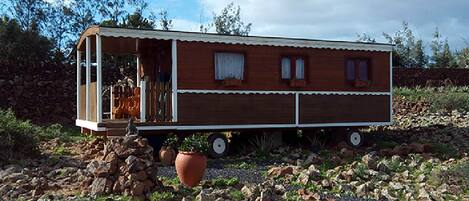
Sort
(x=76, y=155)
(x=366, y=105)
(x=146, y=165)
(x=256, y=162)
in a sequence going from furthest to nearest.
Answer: (x=366, y=105) < (x=76, y=155) < (x=256, y=162) < (x=146, y=165)

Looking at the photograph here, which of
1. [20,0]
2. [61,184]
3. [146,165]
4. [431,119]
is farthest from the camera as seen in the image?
[20,0]

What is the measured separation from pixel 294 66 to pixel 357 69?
193 cm

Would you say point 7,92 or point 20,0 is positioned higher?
point 20,0

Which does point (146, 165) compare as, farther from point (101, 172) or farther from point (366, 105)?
point (366, 105)

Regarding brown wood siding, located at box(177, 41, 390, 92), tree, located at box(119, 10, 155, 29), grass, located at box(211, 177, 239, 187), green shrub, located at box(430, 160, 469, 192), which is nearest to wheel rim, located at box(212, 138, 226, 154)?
brown wood siding, located at box(177, 41, 390, 92)

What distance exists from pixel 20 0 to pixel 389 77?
680 inches

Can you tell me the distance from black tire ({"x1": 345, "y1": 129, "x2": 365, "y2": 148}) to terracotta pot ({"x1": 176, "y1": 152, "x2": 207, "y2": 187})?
6818mm

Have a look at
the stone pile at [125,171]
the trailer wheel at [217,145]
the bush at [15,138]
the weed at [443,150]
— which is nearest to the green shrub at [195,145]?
the trailer wheel at [217,145]

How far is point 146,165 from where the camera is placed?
8039 mm

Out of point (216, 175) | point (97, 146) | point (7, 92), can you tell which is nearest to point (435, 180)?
point (216, 175)

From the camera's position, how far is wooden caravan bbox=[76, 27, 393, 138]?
12.5m

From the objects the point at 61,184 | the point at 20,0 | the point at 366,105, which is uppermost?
the point at 20,0

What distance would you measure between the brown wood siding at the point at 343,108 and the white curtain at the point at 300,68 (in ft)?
1.53

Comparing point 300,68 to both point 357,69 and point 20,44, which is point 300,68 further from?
point 20,44
